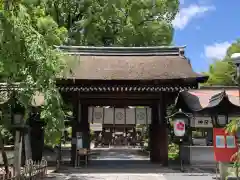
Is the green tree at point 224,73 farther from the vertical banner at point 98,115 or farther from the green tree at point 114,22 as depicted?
the vertical banner at point 98,115

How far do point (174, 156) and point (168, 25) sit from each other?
40.7ft

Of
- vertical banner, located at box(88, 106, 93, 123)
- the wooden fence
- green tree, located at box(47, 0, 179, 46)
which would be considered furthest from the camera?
green tree, located at box(47, 0, 179, 46)

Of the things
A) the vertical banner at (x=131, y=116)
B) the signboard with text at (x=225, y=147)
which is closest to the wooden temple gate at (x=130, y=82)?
the vertical banner at (x=131, y=116)

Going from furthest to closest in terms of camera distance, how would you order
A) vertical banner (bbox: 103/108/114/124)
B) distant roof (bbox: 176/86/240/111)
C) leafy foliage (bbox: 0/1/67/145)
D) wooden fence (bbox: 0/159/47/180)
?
vertical banner (bbox: 103/108/114/124) → distant roof (bbox: 176/86/240/111) → wooden fence (bbox: 0/159/47/180) → leafy foliage (bbox: 0/1/67/145)

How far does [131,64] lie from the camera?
17922mm

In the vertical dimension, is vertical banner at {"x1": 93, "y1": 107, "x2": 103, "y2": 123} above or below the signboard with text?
above

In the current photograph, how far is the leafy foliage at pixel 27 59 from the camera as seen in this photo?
7785mm

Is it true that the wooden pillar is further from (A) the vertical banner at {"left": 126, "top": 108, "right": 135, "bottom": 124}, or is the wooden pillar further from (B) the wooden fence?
(B) the wooden fence

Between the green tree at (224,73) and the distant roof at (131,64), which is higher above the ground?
the green tree at (224,73)

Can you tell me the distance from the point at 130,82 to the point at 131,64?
1.92m

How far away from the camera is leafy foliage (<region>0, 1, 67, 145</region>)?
7.79m

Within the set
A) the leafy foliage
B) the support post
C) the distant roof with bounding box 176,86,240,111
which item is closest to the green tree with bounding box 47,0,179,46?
the distant roof with bounding box 176,86,240,111

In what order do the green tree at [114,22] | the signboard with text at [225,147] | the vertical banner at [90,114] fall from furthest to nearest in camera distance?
the green tree at [114,22], the vertical banner at [90,114], the signboard with text at [225,147]

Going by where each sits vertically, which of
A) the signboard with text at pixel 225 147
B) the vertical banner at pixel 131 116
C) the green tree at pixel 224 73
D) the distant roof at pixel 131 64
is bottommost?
the signboard with text at pixel 225 147
